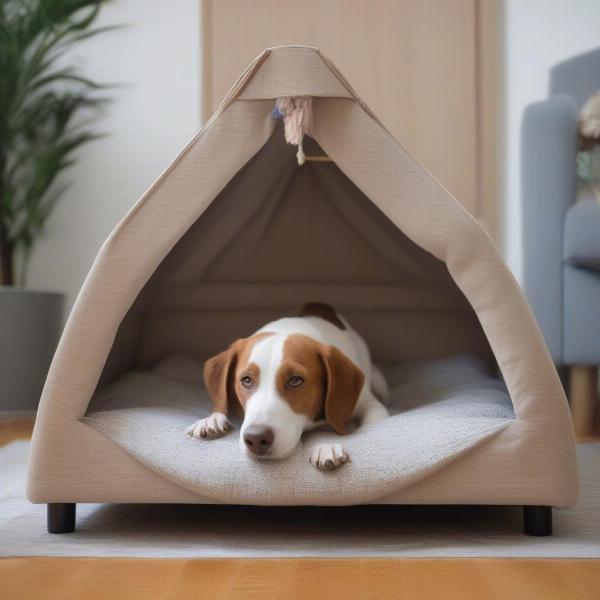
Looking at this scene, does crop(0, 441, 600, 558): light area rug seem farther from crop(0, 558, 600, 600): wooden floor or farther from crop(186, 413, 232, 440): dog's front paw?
crop(186, 413, 232, 440): dog's front paw

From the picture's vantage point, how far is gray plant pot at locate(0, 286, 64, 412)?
11.0 feet

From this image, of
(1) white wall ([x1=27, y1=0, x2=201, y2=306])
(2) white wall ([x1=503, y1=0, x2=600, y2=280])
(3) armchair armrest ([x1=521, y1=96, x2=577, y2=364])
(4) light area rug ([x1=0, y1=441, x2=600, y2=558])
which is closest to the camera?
(4) light area rug ([x1=0, y1=441, x2=600, y2=558])

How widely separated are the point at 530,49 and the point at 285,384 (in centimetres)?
338

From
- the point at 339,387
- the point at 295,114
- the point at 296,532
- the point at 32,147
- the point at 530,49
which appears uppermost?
the point at 530,49

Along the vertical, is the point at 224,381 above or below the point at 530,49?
below

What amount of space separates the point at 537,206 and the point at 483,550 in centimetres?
158

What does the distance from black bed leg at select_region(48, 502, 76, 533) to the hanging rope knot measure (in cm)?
94

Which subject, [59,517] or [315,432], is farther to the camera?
[315,432]

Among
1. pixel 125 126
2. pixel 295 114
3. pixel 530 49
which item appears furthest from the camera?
pixel 530 49

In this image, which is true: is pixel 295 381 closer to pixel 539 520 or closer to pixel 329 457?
pixel 329 457

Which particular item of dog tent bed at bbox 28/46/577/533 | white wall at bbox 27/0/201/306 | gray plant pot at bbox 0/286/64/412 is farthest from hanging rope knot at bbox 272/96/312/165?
white wall at bbox 27/0/201/306

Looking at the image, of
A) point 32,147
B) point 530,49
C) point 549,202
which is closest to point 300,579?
point 549,202

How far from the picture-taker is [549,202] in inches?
109

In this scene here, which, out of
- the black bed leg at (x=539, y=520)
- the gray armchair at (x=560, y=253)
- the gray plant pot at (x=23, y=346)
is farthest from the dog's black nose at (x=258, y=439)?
the gray plant pot at (x=23, y=346)
